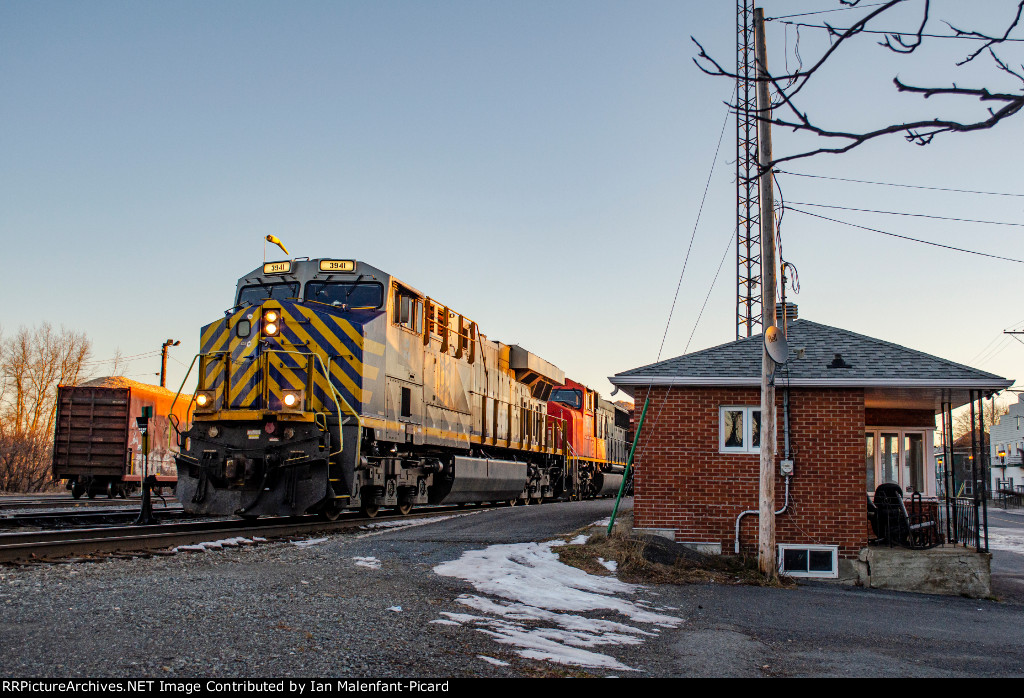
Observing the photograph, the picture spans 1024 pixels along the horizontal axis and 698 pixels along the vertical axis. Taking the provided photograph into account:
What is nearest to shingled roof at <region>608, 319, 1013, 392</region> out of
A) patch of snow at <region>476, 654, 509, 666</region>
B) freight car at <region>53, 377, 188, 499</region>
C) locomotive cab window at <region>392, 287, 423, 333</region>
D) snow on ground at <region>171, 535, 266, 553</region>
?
locomotive cab window at <region>392, 287, 423, 333</region>

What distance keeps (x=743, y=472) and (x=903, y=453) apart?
409cm

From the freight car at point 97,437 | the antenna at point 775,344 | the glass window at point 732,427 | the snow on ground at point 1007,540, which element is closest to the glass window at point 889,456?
the glass window at point 732,427

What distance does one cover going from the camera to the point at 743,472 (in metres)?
13.2

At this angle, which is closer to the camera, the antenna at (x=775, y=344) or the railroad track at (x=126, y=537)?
the railroad track at (x=126, y=537)

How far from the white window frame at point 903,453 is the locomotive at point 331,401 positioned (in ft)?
25.5

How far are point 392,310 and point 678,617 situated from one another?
809 cm

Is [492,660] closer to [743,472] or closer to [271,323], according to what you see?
[743,472]

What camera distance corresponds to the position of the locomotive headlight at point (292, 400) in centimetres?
1251

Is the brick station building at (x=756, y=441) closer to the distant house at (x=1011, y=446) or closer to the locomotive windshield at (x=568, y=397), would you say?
the locomotive windshield at (x=568, y=397)

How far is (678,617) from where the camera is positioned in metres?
7.68

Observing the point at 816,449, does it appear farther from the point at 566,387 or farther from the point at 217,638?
the point at 566,387

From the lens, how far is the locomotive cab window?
572 inches

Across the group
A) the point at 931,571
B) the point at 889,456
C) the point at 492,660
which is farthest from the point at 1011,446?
the point at 492,660
